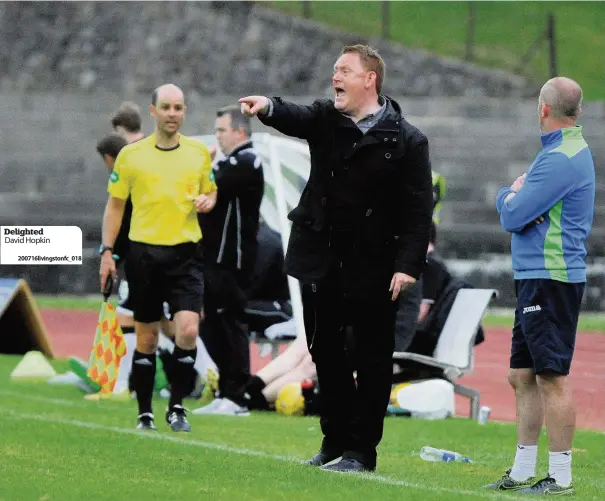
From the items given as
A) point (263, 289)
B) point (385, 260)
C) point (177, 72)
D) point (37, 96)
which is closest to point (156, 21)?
point (177, 72)

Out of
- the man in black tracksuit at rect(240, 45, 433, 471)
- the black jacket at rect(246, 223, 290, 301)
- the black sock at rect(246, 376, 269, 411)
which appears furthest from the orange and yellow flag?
the man in black tracksuit at rect(240, 45, 433, 471)

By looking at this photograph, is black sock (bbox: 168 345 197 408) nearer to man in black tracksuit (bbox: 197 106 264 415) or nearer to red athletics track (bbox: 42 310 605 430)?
man in black tracksuit (bbox: 197 106 264 415)

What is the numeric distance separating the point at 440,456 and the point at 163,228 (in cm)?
247

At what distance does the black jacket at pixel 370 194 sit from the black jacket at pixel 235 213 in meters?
4.24

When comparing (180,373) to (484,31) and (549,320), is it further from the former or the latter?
(484,31)

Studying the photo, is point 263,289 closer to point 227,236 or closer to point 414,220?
point 227,236

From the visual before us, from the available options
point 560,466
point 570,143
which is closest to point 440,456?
point 560,466

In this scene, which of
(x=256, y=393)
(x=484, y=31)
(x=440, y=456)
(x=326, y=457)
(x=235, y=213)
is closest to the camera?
(x=326, y=457)

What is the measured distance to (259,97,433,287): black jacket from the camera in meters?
7.54

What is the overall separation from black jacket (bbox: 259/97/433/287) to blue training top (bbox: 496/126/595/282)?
1.67 feet

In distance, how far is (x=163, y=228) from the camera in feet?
33.2

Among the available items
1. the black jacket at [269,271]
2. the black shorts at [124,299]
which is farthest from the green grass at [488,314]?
the black shorts at [124,299]

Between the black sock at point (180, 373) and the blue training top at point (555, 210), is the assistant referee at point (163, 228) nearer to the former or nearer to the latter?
the black sock at point (180, 373)

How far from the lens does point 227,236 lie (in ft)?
39.4
